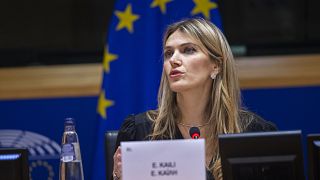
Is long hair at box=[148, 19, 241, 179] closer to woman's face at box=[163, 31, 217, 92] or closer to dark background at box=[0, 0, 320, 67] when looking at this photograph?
woman's face at box=[163, 31, 217, 92]

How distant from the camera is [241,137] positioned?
1941mm

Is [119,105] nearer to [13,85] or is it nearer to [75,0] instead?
[13,85]

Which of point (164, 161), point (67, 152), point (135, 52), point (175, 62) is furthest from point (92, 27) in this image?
point (164, 161)

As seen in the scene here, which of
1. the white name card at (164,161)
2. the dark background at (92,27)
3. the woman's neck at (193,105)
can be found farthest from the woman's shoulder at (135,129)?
the dark background at (92,27)

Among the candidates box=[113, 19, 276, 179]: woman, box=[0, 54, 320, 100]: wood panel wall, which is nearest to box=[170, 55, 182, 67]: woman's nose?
box=[113, 19, 276, 179]: woman

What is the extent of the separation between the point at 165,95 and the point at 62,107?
1.69m

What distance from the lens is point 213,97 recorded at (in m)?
2.74

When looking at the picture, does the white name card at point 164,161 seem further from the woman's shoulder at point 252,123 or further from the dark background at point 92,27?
the dark background at point 92,27

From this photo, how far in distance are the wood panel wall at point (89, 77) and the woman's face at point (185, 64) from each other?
173cm

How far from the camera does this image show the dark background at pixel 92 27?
4.85 m

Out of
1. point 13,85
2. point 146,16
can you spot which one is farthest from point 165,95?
point 13,85

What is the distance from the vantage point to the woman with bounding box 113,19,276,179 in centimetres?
264

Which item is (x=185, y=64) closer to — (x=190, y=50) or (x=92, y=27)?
(x=190, y=50)

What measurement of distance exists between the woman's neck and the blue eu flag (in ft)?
3.29
